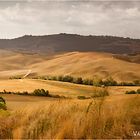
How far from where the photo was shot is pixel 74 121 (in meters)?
7.47

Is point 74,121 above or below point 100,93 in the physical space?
below

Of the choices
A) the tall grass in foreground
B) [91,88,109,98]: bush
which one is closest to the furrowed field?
the tall grass in foreground

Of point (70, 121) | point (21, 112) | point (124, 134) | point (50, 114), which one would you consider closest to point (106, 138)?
point (124, 134)

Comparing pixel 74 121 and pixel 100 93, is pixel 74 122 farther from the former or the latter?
pixel 100 93

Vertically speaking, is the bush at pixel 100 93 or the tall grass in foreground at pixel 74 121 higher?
the bush at pixel 100 93

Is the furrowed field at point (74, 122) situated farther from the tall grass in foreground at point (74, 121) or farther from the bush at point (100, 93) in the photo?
the bush at point (100, 93)

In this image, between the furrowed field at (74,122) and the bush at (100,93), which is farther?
the bush at (100,93)

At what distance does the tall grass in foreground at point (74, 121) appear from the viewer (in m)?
7.10

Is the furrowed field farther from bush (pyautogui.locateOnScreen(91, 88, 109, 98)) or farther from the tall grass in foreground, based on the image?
bush (pyautogui.locateOnScreen(91, 88, 109, 98))

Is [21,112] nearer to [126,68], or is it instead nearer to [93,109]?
[93,109]

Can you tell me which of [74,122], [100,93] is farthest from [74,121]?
[100,93]

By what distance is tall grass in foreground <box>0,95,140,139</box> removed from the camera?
710 centimetres

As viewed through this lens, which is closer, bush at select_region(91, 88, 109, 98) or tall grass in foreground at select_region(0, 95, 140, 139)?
tall grass in foreground at select_region(0, 95, 140, 139)

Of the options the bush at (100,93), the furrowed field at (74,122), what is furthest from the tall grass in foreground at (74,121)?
the bush at (100,93)
